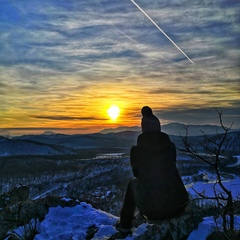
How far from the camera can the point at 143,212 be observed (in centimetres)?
711

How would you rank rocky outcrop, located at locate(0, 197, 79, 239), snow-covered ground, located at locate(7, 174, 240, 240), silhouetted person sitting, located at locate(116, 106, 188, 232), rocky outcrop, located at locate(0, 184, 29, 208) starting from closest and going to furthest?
1. silhouetted person sitting, located at locate(116, 106, 188, 232)
2. snow-covered ground, located at locate(7, 174, 240, 240)
3. rocky outcrop, located at locate(0, 197, 79, 239)
4. rocky outcrop, located at locate(0, 184, 29, 208)

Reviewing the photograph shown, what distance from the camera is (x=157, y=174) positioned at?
Result: 681cm

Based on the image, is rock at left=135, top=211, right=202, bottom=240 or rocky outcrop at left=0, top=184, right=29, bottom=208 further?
rocky outcrop at left=0, top=184, right=29, bottom=208

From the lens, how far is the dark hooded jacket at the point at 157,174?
6.80 metres

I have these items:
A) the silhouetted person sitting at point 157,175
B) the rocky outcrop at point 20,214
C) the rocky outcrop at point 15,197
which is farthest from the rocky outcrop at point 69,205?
the rocky outcrop at point 15,197

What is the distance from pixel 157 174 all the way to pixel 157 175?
2cm

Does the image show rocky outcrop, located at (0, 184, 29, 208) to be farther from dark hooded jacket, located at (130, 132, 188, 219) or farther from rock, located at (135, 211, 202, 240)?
dark hooded jacket, located at (130, 132, 188, 219)

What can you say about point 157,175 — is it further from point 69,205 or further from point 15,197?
point 15,197

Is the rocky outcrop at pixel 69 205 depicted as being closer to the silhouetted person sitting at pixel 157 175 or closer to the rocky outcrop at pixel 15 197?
the silhouetted person sitting at pixel 157 175

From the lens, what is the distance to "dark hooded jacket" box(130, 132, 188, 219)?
6805 mm

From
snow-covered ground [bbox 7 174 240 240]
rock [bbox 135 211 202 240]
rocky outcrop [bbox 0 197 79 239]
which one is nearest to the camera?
rock [bbox 135 211 202 240]

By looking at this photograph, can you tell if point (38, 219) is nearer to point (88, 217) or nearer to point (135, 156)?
point (88, 217)

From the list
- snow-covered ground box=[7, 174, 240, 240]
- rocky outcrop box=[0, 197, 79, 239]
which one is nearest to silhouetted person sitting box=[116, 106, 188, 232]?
snow-covered ground box=[7, 174, 240, 240]

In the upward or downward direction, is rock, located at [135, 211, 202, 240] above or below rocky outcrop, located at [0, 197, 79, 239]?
above
